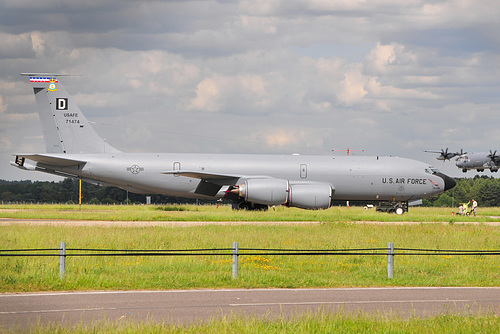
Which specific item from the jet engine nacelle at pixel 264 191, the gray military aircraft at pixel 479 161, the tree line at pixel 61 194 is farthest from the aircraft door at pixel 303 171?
the gray military aircraft at pixel 479 161

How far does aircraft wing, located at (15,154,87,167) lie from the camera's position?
45.8 metres

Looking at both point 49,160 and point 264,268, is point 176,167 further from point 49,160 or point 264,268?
point 264,268

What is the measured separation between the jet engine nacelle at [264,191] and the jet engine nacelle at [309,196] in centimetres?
63

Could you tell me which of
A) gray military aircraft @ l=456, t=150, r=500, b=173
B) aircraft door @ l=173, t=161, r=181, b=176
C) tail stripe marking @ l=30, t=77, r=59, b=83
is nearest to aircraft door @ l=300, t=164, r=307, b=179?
aircraft door @ l=173, t=161, r=181, b=176

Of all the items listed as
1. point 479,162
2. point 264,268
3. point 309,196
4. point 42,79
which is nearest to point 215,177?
point 309,196

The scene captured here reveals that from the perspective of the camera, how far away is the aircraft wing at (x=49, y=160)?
45766mm

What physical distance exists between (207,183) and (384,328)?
122 feet

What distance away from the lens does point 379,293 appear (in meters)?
16.5

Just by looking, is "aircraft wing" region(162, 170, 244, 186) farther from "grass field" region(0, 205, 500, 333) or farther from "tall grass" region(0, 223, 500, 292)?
"tall grass" region(0, 223, 500, 292)

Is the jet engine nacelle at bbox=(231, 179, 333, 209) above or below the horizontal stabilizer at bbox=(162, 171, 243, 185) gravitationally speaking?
below

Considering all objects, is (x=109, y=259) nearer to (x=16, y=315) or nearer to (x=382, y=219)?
(x=16, y=315)

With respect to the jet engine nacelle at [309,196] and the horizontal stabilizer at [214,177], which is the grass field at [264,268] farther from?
the horizontal stabilizer at [214,177]

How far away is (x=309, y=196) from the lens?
45.5 m

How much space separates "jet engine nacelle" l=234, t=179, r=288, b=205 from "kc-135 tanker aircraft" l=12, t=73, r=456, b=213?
2.04 feet
